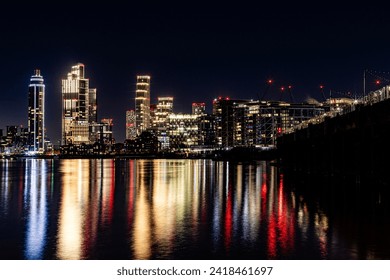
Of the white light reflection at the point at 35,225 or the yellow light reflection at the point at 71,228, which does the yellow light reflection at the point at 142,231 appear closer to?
the yellow light reflection at the point at 71,228

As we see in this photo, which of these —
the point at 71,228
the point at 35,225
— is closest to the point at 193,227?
the point at 71,228

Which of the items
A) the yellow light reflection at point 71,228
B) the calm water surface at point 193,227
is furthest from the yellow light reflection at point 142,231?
the yellow light reflection at point 71,228

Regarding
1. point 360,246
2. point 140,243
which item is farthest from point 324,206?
point 140,243

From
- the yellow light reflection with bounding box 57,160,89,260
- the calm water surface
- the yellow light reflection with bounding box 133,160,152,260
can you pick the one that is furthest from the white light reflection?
the yellow light reflection with bounding box 133,160,152,260

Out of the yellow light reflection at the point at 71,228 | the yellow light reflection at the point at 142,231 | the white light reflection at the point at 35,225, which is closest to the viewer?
the yellow light reflection at the point at 142,231

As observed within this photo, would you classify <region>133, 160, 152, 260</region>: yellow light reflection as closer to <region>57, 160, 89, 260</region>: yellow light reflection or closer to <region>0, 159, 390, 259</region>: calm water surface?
<region>0, 159, 390, 259</region>: calm water surface

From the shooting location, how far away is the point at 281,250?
20.5 metres

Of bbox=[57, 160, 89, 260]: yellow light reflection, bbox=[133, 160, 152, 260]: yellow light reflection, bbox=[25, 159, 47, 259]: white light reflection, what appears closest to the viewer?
bbox=[133, 160, 152, 260]: yellow light reflection

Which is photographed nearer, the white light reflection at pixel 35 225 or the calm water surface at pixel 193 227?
the calm water surface at pixel 193 227

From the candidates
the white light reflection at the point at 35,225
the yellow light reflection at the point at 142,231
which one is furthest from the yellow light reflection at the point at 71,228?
the yellow light reflection at the point at 142,231

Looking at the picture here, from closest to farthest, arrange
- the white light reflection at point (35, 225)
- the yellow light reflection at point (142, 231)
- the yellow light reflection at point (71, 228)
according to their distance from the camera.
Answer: the yellow light reflection at point (142, 231) < the yellow light reflection at point (71, 228) < the white light reflection at point (35, 225)

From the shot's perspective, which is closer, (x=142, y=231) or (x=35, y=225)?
(x=142, y=231)

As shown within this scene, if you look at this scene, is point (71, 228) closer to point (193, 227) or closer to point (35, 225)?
point (35, 225)
